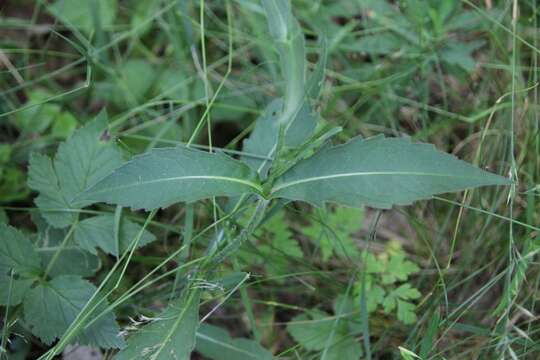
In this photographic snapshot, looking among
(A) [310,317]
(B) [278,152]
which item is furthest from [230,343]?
(B) [278,152]

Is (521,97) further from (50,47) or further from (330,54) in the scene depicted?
(50,47)

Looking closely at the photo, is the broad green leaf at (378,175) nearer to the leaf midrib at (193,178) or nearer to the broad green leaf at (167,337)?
the leaf midrib at (193,178)

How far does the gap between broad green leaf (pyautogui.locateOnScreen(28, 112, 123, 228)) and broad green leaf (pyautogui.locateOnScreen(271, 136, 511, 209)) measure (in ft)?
1.87

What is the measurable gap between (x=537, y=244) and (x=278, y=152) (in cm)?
74

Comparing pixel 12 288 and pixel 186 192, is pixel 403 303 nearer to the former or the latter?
pixel 186 192

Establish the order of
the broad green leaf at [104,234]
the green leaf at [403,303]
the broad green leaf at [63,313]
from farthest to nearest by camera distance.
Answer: the green leaf at [403,303]
the broad green leaf at [104,234]
the broad green leaf at [63,313]

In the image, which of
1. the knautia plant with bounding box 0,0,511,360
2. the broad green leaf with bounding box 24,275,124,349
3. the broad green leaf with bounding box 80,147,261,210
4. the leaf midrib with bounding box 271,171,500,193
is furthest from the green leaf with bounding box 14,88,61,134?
the leaf midrib with bounding box 271,171,500,193

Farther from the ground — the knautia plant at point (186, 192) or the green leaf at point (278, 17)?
the green leaf at point (278, 17)

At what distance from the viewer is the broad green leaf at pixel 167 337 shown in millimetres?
1454

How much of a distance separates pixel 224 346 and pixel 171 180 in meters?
0.59

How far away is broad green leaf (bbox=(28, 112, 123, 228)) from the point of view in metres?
1.76

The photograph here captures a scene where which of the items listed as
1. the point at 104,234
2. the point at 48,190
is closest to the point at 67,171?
the point at 48,190

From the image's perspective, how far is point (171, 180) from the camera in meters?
1.45

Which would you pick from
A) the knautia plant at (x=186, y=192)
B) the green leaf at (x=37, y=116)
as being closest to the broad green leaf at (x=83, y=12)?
the green leaf at (x=37, y=116)
